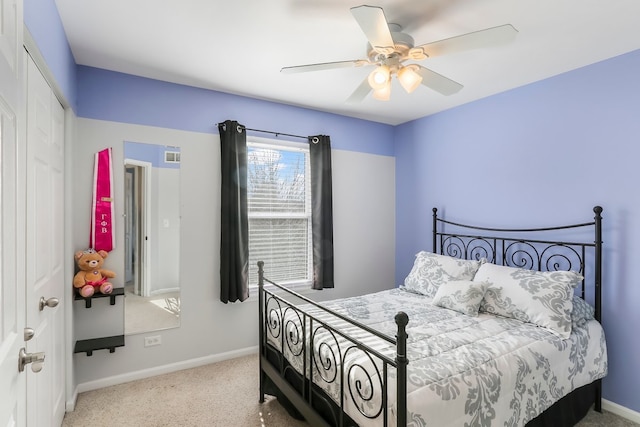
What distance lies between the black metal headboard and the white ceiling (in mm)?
1206

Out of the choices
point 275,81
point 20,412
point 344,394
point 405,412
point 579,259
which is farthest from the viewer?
point 275,81

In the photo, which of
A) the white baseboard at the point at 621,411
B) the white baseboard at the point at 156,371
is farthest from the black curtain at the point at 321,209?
the white baseboard at the point at 621,411

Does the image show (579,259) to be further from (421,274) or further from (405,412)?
(405,412)

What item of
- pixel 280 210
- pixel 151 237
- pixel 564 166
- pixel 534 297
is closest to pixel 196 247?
pixel 151 237

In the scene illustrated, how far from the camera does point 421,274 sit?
10.2 feet

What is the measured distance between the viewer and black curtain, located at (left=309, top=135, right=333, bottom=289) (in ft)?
11.7

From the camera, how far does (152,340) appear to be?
282 cm

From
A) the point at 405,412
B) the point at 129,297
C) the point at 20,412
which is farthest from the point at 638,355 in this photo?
the point at 129,297

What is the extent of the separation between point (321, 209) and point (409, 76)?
6.16 feet

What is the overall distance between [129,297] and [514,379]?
9.11 feet

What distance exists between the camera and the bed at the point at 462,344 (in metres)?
1.52

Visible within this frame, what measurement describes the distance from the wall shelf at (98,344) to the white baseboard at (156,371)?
253mm

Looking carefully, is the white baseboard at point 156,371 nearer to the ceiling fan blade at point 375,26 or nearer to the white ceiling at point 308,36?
the white ceiling at point 308,36

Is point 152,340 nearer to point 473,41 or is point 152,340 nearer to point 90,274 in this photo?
point 90,274
